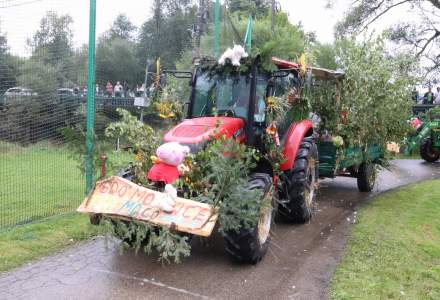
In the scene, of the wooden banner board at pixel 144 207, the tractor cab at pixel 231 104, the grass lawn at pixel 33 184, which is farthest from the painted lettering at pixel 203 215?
the grass lawn at pixel 33 184

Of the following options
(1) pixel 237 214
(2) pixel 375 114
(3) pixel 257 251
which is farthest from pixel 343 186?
(1) pixel 237 214

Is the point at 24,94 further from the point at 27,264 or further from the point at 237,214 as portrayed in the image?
the point at 237,214

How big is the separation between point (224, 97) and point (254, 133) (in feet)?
2.13

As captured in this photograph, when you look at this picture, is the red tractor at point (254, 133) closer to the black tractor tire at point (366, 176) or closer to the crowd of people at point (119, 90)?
the crowd of people at point (119, 90)

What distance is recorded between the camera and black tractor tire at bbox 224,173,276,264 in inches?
195

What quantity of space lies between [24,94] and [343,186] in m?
6.66

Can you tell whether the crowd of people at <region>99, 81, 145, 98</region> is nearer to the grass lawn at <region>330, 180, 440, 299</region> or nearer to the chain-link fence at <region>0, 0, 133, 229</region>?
the chain-link fence at <region>0, 0, 133, 229</region>

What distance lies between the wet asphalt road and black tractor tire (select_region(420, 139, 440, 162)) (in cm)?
976

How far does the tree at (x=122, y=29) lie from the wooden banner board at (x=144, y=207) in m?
3.60

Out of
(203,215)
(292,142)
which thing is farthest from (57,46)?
(203,215)

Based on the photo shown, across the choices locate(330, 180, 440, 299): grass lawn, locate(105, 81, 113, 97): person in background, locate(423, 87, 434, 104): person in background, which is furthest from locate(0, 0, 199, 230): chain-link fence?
locate(423, 87, 434, 104): person in background

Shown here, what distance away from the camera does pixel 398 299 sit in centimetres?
450

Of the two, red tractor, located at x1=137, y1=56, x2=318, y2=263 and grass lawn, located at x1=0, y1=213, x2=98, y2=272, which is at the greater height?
red tractor, located at x1=137, y1=56, x2=318, y2=263

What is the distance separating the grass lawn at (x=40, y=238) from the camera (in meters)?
5.35
